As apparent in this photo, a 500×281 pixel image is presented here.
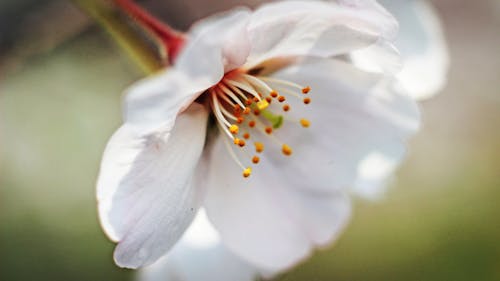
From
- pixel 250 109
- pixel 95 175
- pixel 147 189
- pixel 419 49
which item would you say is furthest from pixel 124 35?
pixel 95 175

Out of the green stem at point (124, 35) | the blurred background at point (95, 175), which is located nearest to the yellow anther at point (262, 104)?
the green stem at point (124, 35)

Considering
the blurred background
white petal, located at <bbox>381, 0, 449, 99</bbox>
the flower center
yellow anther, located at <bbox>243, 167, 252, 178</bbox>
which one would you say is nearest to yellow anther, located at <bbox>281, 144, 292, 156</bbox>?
the flower center

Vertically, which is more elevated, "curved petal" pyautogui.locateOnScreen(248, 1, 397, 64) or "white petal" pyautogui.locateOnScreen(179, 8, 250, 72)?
"white petal" pyautogui.locateOnScreen(179, 8, 250, 72)

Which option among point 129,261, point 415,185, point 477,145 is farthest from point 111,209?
point 477,145

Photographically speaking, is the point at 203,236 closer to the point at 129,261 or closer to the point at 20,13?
the point at 129,261

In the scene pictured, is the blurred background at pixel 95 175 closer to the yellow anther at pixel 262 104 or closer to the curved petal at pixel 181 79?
the yellow anther at pixel 262 104

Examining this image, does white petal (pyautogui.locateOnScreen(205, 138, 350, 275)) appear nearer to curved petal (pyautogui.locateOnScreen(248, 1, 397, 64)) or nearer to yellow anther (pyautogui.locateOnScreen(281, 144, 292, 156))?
yellow anther (pyautogui.locateOnScreen(281, 144, 292, 156))

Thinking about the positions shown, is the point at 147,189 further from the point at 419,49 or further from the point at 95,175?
the point at 95,175
